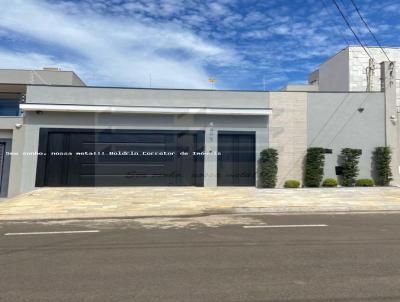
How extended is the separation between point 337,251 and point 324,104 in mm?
13659

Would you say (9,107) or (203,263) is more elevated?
(9,107)

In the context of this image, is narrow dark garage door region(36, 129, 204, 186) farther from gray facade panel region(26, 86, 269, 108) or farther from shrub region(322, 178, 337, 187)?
shrub region(322, 178, 337, 187)

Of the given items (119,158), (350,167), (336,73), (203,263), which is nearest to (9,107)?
(119,158)

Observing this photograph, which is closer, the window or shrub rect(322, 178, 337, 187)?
shrub rect(322, 178, 337, 187)

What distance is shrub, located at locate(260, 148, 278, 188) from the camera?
18.4 metres

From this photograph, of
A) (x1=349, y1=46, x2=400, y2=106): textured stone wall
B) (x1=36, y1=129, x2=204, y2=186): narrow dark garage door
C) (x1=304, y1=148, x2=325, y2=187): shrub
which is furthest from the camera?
(x1=349, y1=46, x2=400, y2=106): textured stone wall

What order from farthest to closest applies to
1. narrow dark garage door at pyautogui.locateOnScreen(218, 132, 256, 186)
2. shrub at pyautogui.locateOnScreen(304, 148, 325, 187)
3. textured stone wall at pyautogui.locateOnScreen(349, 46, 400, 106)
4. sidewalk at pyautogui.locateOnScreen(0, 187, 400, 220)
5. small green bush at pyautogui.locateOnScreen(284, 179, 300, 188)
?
textured stone wall at pyautogui.locateOnScreen(349, 46, 400, 106) → narrow dark garage door at pyautogui.locateOnScreen(218, 132, 256, 186) → shrub at pyautogui.locateOnScreen(304, 148, 325, 187) → small green bush at pyautogui.locateOnScreen(284, 179, 300, 188) → sidewalk at pyautogui.locateOnScreen(0, 187, 400, 220)

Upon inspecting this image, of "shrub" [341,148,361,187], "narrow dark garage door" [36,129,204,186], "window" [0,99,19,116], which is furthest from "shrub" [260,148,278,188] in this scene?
"window" [0,99,19,116]

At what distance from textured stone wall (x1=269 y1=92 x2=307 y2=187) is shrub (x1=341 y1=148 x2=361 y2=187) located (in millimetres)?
1938

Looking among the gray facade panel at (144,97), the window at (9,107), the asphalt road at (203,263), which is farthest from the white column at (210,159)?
the window at (9,107)

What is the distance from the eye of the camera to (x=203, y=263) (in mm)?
5875

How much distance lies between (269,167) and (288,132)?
2005 mm

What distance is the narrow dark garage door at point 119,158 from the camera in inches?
712

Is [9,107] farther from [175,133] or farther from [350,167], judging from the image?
[350,167]
